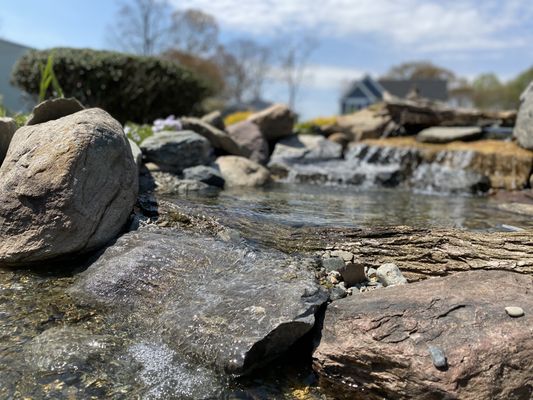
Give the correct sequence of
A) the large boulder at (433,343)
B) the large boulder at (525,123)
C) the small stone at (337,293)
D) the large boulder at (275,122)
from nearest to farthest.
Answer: the large boulder at (433,343), the small stone at (337,293), the large boulder at (525,123), the large boulder at (275,122)

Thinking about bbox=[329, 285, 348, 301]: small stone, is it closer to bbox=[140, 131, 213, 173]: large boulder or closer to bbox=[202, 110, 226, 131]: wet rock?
bbox=[140, 131, 213, 173]: large boulder

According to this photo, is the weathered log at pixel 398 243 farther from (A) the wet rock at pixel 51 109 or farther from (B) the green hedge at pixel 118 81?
(B) the green hedge at pixel 118 81

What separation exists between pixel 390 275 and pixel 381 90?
39495 millimetres

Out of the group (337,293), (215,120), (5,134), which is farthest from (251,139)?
(337,293)

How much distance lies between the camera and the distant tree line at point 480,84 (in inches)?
1454

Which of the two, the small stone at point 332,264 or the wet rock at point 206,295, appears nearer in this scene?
the wet rock at point 206,295

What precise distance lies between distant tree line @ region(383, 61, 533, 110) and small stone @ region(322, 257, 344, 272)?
33.0 metres

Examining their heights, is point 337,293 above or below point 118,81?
below

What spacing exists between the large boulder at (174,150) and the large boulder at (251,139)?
260cm

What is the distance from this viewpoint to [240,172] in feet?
23.9

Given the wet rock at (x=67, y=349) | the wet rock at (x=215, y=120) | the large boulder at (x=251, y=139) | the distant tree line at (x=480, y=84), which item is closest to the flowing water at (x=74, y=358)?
the wet rock at (x=67, y=349)

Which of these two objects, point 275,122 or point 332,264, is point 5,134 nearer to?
point 332,264

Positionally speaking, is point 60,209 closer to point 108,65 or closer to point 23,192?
point 23,192

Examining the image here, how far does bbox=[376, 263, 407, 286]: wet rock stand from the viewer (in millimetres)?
3334
